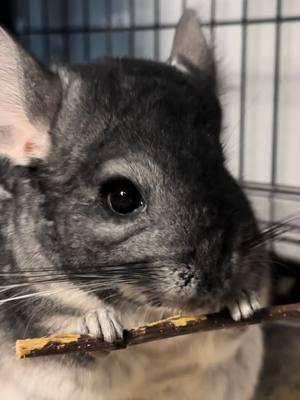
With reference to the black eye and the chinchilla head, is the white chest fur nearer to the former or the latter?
the chinchilla head

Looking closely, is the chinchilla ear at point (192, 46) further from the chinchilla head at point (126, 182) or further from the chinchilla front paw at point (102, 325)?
the chinchilla front paw at point (102, 325)

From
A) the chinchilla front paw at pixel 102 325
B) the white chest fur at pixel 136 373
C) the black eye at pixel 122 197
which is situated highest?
the black eye at pixel 122 197

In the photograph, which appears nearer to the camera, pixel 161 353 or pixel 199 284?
pixel 199 284

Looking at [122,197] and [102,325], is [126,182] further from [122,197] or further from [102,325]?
[102,325]

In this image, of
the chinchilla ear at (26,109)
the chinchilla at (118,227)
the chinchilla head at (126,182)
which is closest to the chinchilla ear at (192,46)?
the chinchilla at (118,227)

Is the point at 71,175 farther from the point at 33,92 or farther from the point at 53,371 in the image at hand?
the point at 53,371

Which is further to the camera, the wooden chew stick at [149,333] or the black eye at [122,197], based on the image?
the black eye at [122,197]

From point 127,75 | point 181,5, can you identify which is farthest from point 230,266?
point 181,5
